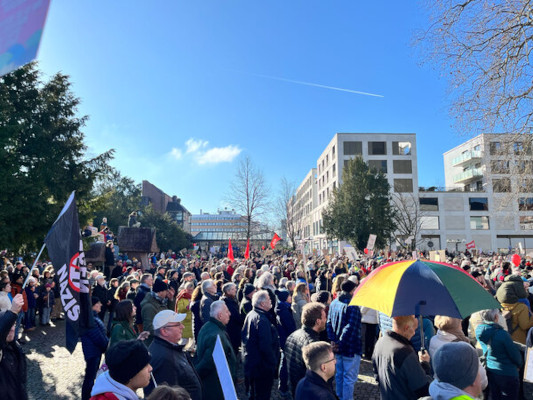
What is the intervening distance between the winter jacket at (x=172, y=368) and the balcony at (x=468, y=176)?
6447 cm

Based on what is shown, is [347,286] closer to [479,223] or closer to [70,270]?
[70,270]

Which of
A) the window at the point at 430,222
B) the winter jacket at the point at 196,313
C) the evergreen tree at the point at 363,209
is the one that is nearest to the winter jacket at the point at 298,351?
the winter jacket at the point at 196,313

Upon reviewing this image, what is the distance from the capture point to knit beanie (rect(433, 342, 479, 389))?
227cm

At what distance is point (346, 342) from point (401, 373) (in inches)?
86.6

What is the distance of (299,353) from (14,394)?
3.06m

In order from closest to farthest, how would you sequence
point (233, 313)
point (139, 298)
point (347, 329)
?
1. point (347, 329)
2. point (233, 313)
3. point (139, 298)

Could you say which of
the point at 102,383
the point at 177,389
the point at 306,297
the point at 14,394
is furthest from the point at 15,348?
the point at 306,297

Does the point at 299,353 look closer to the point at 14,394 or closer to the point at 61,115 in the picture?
the point at 14,394

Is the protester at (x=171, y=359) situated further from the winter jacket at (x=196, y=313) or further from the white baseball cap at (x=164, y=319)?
the winter jacket at (x=196, y=313)

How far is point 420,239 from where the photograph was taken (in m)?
56.1

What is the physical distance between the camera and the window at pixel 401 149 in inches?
2266

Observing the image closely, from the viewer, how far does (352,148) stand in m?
57.7

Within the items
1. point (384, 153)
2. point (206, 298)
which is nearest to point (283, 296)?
point (206, 298)

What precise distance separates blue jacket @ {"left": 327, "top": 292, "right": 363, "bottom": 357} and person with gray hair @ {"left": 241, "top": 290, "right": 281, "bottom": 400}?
0.93 meters
